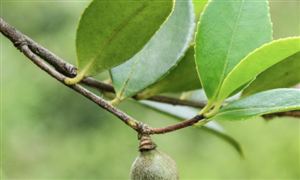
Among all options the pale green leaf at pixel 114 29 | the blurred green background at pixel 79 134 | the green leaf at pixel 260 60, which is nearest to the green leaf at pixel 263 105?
the green leaf at pixel 260 60

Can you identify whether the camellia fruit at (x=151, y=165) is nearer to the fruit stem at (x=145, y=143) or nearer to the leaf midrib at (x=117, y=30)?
the fruit stem at (x=145, y=143)

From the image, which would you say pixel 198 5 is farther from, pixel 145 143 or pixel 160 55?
pixel 145 143

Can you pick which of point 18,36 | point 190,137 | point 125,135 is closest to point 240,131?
point 190,137

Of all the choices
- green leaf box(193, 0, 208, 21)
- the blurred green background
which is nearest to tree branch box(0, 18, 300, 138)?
green leaf box(193, 0, 208, 21)

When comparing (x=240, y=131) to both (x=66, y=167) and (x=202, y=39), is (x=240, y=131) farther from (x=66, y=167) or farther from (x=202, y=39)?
(x=202, y=39)

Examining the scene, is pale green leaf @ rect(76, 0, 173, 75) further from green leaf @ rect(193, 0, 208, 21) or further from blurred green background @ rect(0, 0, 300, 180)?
blurred green background @ rect(0, 0, 300, 180)

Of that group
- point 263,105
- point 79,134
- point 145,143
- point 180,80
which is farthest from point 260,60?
point 79,134
